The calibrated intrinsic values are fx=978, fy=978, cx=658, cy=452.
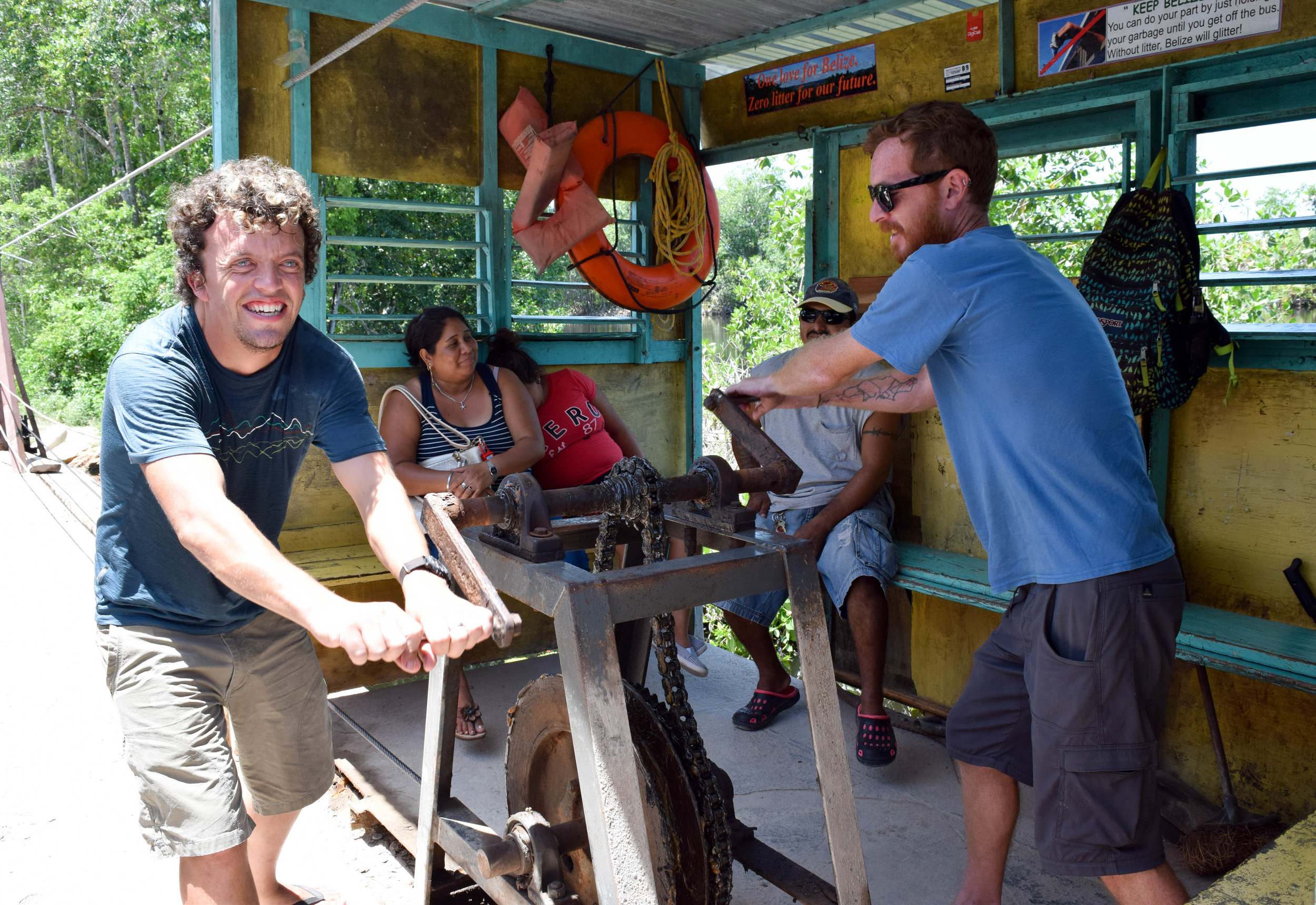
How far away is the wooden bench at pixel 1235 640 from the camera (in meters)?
2.86

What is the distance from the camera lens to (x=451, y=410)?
4242 mm

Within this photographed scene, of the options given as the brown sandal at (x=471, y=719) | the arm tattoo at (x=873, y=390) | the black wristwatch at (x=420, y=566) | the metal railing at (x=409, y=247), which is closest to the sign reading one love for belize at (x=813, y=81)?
the metal railing at (x=409, y=247)

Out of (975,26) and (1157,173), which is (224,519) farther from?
(975,26)

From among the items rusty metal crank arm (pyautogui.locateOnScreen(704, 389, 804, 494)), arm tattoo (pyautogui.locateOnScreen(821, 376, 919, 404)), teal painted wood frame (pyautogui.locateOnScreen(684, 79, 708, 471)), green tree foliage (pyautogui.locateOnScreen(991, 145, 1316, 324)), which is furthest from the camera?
green tree foliage (pyautogui.locateOnScreen(991, 145, 1316, 324))

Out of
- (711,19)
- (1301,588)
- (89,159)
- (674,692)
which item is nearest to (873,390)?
(674,692)

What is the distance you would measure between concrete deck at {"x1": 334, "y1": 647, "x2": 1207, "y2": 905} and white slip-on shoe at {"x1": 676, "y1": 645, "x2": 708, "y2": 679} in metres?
0.04

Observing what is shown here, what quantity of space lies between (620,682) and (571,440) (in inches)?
108

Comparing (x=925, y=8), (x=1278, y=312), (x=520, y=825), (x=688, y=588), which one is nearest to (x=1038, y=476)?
(x=688, y=588)

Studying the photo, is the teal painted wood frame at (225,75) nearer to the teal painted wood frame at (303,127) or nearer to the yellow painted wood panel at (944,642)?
the teal painted wood frame at (303,127)

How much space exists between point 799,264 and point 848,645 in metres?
11.3

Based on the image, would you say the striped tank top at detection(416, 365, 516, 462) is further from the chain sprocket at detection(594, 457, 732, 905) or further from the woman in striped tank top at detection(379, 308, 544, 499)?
the chain sprocket at detection(594, 457, 732, 905)

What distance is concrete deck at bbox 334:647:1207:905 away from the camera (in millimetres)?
2857

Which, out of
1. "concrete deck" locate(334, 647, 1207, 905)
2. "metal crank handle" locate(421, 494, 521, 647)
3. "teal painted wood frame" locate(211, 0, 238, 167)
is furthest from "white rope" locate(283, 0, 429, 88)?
"concrete deck" locate(334, 647, 1207, 905)

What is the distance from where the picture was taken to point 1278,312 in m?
9.80
